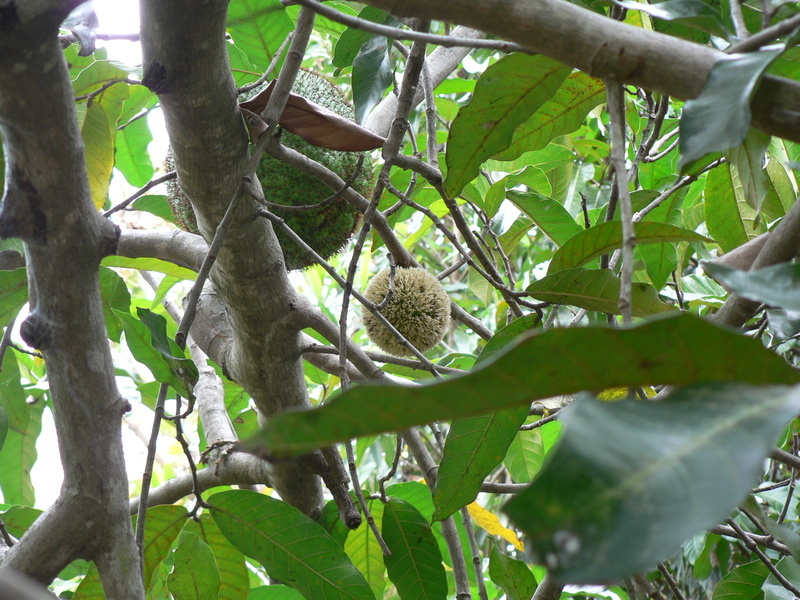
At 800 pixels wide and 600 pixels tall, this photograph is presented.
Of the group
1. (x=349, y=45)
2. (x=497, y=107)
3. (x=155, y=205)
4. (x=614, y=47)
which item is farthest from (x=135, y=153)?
(x=614, y=47)

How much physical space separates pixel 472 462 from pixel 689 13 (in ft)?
1.68

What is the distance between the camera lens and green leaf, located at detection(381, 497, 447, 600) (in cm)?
96

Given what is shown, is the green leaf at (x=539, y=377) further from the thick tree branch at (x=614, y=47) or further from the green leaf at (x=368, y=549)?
the green leaf at (x=368, y=549)

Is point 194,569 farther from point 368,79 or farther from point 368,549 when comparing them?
point 368,79

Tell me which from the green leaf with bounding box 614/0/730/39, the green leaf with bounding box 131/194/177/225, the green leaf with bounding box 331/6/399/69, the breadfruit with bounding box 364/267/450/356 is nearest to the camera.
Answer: the green leaf with bounding box 614/0/730/39

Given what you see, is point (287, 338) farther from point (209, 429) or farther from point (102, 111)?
point (209, 429)

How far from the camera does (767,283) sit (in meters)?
0.43

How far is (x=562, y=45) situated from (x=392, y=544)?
0.75 meters

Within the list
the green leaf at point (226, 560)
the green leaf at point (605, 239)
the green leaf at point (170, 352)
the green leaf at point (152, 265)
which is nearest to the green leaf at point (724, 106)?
the green leaf at point (605, 239)

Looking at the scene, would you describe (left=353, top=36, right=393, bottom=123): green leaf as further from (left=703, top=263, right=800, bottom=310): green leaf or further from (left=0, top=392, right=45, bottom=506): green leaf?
(left=0, top=392, right=45, bottom=506): green leaf

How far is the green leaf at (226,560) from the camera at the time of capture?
95 cm

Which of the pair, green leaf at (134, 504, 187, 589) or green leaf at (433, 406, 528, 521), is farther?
green leaf at (134, 504, 187, 589)

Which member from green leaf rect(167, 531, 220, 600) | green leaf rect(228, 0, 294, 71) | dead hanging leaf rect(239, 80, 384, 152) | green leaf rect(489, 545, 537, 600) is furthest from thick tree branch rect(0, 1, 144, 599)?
green leaf rect(228, 0, 294, 71)

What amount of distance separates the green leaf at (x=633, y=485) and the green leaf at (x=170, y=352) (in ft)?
1.72
